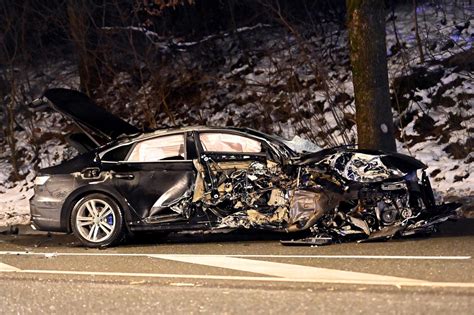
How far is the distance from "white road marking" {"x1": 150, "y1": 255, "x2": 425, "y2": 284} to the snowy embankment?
16.3 feet

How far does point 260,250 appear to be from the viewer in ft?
30.0

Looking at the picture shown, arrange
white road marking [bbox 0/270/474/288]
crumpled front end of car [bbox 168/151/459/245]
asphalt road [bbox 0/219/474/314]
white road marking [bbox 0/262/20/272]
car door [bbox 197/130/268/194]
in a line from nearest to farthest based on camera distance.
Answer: asphalt road [bbox 0/219/474/314] → white road marking [bbox 0/270/474/288] → white road marking [bbox 0/262/20/272] → crumpled front end of car [bbox 168/151/459/245] → car door [bbox 197/130/268/194]

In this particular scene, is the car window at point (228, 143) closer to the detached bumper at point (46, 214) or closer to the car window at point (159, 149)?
the car window at point (159, 149)

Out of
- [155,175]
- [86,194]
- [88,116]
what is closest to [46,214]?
[86,194]

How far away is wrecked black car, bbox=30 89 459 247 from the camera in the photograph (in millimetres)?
8961

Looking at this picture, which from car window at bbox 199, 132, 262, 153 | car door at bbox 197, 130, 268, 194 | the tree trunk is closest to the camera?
car door at bbox 197, 130, 268, 194

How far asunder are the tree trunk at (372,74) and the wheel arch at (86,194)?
388 cm

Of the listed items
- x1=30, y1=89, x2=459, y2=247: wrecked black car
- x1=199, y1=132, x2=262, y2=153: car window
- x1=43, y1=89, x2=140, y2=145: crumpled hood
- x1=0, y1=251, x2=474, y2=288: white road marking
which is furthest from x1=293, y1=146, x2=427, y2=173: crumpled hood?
x1=43, y1=89, x2=140, y2=145: crumpled hood

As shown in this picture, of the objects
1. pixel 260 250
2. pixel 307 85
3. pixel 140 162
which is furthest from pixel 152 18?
pixel 260 250

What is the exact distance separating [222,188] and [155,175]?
94 cm

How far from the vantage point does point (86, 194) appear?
1012 cm

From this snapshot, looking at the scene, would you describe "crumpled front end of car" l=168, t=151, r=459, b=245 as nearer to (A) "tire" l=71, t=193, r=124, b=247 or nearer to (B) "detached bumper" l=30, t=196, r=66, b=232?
(A) "tire" l=71, t=193, r=124, b=247

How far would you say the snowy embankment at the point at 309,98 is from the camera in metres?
14.3

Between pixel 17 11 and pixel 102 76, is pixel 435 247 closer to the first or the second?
pixel 102 76
